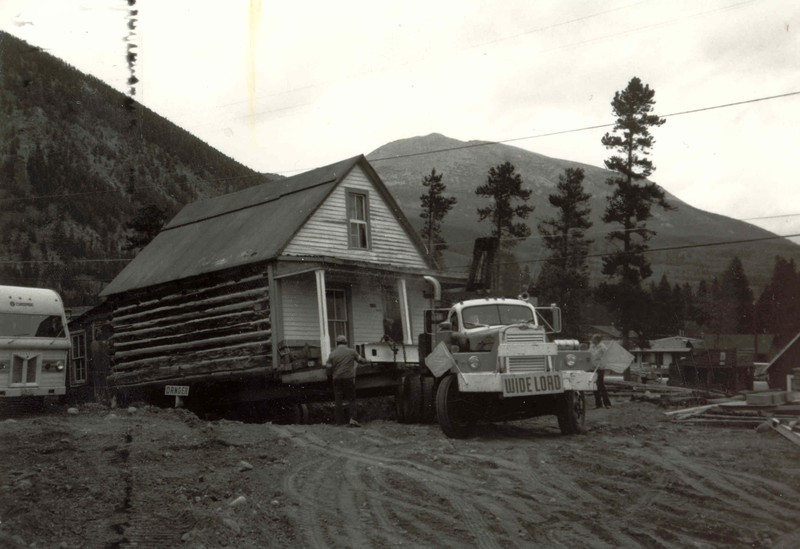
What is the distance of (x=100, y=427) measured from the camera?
13492 millimetres

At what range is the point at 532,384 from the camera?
14195 mm

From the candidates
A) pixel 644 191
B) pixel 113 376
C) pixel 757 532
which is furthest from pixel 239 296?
pixel 644 191

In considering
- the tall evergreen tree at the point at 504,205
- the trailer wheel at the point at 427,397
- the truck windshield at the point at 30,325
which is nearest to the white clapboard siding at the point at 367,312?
the trailer wheel at the point at 427,397

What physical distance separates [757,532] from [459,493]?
118 inches

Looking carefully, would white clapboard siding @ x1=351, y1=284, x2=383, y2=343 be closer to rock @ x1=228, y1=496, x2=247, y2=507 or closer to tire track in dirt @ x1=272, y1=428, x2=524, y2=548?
tire track in dirt @ x1=272, y1=428, x2=524, y2=548

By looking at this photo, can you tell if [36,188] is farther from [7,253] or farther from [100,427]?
[100,427]

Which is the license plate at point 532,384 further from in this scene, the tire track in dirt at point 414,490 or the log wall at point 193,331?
the log wall at point 193,331

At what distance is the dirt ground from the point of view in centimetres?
779

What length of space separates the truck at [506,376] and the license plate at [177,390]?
9724 millimetres

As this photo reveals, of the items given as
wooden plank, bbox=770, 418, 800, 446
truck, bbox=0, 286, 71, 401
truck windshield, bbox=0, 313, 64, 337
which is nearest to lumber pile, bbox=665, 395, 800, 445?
wooden plank, bbox=770, 418, 800, 446

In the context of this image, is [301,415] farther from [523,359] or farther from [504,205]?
[504,205]

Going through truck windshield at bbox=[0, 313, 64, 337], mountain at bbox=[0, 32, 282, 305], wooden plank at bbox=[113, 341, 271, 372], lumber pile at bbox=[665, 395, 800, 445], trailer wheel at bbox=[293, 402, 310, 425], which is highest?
mountain at bbox=[0, 32, 282, 305]

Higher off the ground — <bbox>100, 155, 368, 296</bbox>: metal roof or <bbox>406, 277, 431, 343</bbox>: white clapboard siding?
<bbox>100, 155, 368, 296</bbox>: metal roof

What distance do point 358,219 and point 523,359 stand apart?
438 inches
